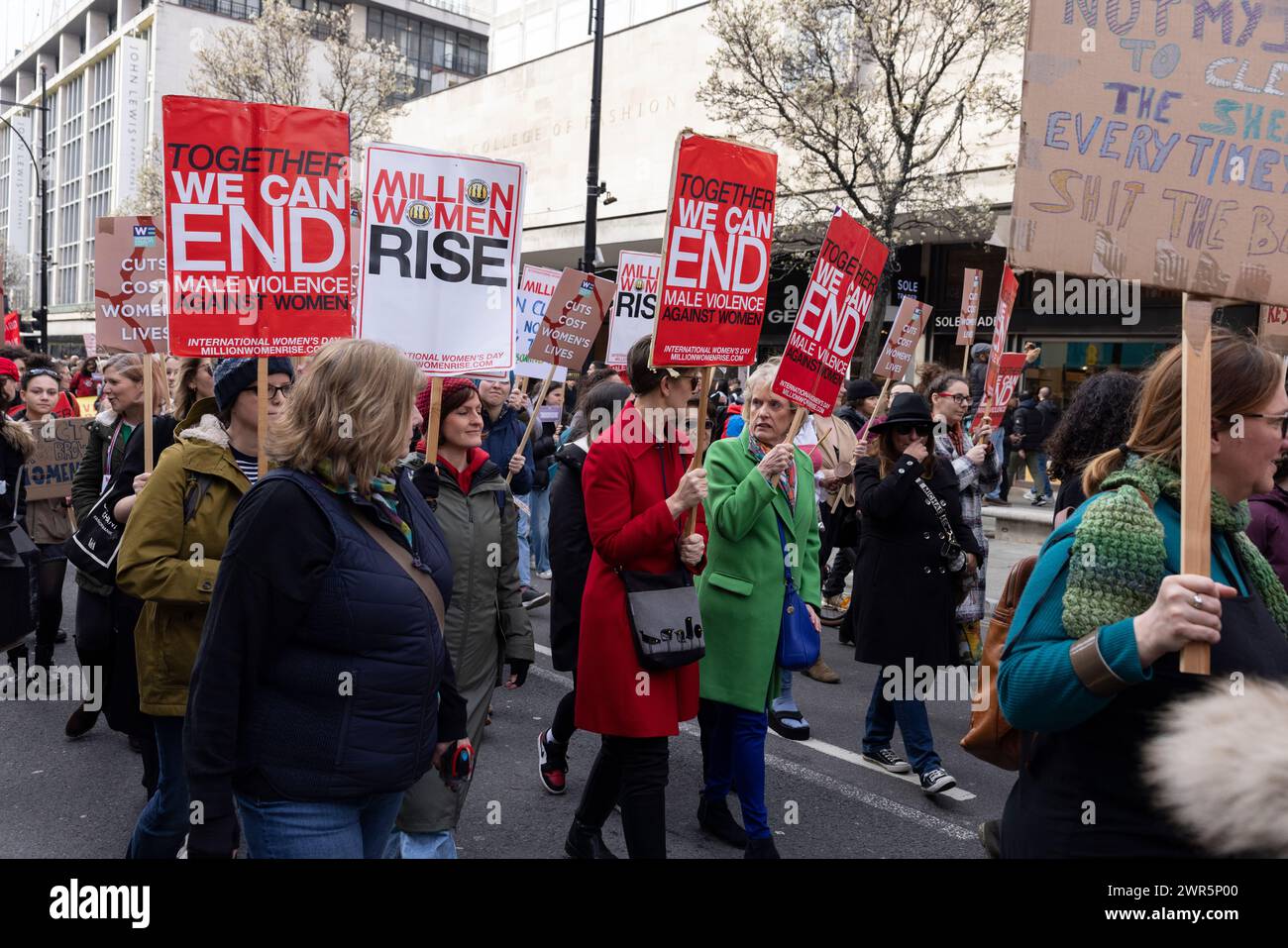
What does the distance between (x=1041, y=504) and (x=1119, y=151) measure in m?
15.1

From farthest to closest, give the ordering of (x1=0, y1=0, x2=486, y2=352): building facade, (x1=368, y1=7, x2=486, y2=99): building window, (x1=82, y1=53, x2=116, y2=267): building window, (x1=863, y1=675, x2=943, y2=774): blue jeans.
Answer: (x1=368, y1=7, x2=486, y2=99): building window
(x1=82, y1=53, x2=116, y2=267): building window
(x1=0, y1=0, x2=486, y2=352): building facade
(x1=863, y1=675, x2=943, y2=774): blue jeans

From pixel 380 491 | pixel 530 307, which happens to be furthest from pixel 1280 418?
pixel 530 307

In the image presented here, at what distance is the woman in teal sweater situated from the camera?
2021 mm

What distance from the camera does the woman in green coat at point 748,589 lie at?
424 cm

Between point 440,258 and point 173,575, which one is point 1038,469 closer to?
point 440,258

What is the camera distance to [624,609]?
394 cm

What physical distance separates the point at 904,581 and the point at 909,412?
82cm

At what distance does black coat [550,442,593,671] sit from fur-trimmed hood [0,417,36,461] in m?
2.99

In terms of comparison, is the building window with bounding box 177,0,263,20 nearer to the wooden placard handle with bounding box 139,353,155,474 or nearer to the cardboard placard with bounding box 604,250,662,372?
the cardboard placard with bounding box 604,250,662,372

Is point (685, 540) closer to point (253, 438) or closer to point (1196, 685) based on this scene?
point (253, 438)

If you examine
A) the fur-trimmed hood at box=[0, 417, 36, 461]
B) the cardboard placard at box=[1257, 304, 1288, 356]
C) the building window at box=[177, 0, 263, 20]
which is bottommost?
the fur-trimmed hood at box=[0, 417, 36, 461]

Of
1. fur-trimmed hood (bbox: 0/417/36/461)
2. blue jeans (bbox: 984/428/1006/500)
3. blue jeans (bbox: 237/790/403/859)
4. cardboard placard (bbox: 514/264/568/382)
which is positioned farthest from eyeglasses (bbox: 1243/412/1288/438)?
blue jeans (bbox: 984/428/1006/500)

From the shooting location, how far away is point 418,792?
3.53 m

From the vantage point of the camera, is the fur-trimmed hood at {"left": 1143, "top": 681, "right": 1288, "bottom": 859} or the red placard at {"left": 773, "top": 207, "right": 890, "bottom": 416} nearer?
the fur-trimmed hood at {"left": 1143, "top": 681, "right": 1288, "bottom": 859}
